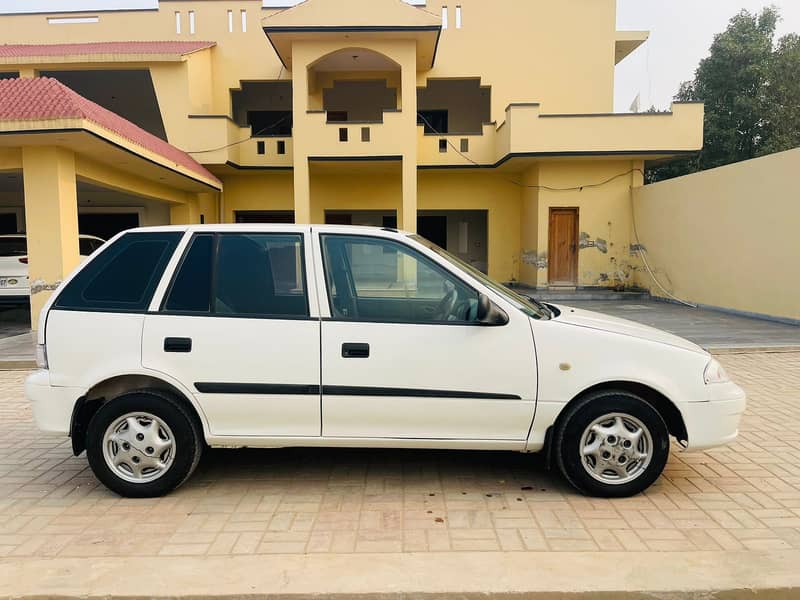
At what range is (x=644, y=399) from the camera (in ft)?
12.7

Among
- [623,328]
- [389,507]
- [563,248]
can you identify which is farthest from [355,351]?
[563,248]

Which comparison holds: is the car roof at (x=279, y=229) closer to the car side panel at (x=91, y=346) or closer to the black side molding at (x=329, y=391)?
the car side panel at (x=91, y=346)

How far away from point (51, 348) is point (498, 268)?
1643 centimetres

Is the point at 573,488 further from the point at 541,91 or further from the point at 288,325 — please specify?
the point at 541,91

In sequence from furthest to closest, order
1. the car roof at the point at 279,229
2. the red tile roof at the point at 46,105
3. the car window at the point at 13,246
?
the car window at the point at 13,246 → the red tile roof at the point at 46,105 → the car roof at the point at 279,229

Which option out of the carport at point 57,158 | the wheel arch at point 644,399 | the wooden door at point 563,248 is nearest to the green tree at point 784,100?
the wooden door at point 563,248

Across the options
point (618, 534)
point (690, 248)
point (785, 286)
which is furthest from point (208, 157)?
point (618, 534)

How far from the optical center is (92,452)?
381 cm

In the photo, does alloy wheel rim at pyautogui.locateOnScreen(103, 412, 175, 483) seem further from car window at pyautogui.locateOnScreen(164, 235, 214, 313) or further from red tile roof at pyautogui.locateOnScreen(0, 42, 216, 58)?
red tile roof at pyautogui.locateOnScreen(0, 42, 216, 58)

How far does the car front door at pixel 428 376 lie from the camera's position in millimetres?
3717

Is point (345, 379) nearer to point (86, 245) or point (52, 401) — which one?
point (52, 401)

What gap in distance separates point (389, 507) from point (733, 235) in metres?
11.6

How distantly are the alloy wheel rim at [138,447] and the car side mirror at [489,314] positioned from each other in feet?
7.27

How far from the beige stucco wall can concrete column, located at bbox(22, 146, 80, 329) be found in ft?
44.0
